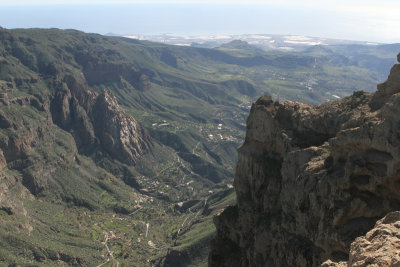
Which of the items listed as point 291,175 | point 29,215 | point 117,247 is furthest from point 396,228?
point 29,215

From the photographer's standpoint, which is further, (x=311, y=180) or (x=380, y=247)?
(x=311, y=180)

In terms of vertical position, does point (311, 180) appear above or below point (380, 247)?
below

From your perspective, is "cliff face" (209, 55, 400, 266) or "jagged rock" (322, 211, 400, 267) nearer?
"jagged rock" (322, 211, 400, 267)

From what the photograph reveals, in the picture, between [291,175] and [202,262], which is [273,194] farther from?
[202,262]

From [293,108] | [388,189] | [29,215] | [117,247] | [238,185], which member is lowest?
[117,247]

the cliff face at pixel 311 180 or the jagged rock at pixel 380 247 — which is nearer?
the jagged rock at pixel 380 247
